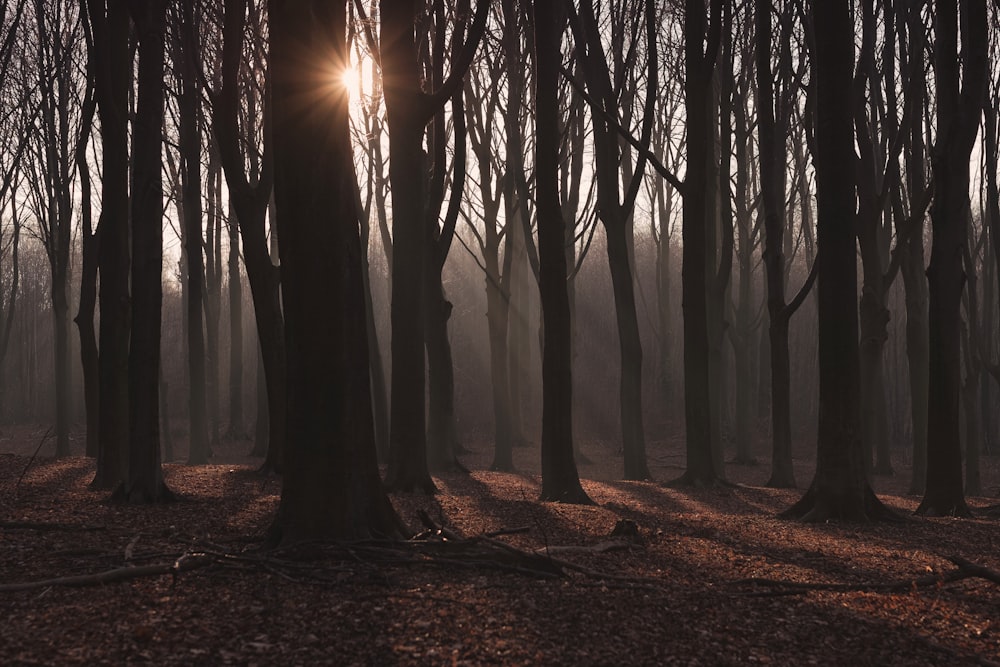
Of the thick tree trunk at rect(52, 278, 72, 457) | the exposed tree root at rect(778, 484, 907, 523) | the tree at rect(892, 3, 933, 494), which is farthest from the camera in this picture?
the thick tree trunk at rect(52, 278, 72, 457)

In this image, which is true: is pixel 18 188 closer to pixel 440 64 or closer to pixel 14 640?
pixel 440 64

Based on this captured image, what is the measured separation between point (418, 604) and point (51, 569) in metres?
2.43

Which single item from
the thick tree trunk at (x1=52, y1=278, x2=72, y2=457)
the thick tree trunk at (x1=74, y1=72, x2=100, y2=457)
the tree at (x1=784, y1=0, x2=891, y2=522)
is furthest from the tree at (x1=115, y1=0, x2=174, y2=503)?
the thick tree trunk at (x1=52, y1=278, x2=72, y2=457)

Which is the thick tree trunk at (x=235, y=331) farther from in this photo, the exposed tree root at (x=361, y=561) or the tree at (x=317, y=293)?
the exposed tree root at (x=361, y=561)

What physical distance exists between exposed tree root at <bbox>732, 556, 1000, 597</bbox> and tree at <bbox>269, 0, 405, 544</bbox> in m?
2.46

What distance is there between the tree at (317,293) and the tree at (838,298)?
514 centimetres

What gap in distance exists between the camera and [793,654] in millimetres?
4477

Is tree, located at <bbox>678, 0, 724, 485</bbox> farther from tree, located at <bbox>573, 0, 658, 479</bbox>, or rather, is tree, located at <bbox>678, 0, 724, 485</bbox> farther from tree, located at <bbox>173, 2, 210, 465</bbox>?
tree, located at <bbox>173, 2, 210, 465</bbox>

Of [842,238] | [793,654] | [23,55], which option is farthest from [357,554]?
[23,55]

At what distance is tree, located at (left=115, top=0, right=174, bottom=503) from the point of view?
28.5ft

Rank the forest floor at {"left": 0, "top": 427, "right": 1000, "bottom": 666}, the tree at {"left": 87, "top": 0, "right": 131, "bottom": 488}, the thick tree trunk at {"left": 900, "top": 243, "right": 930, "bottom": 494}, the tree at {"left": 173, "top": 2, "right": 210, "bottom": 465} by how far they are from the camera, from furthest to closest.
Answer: the tree at {"left": 173, "top": 2, "right": 210, "bottom": 465}, the thick tree trunk at {"left": 900, "top": 243, "right": 930, "bottom": 494}, the tree at {"left": 87, "top": 0, "right": 131, "bottom": 488}, the forest floor at {"left": 0, "top": 427, "right": 1000, "bottom": 666}

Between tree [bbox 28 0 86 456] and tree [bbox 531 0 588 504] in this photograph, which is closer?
tree [bbox 531 0 588 504]

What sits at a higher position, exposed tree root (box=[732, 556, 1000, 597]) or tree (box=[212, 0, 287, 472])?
tree (box=[212, 0, 287, 472])

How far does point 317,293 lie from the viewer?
5.89 metres
